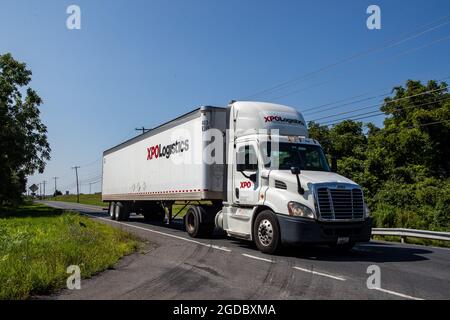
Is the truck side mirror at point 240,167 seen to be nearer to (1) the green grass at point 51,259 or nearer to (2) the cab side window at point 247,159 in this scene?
(2) the cab side window at point 247,159

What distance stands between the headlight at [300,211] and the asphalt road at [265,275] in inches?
38.2

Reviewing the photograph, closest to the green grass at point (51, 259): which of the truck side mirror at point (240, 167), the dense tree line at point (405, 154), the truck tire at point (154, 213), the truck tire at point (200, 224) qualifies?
the truck tire at point (200, 224)

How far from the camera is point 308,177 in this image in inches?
403

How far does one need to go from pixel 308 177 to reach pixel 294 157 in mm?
1084

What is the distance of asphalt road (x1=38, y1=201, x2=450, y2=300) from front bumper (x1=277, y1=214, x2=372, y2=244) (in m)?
0.45

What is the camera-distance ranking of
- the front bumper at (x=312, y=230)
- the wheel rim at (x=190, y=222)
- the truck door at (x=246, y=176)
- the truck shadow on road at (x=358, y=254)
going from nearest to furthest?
the front bumper at (x=312, y=230) → the truck shadow on road at (x=358, y=254) → the truck door at (x=246, y=176) → the wheel rim at (x=190, y=222)

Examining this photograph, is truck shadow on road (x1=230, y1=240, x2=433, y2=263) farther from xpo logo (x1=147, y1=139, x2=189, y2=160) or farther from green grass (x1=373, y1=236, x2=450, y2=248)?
xpo logo (x1=147, y1=139, x2=189, y2=160)

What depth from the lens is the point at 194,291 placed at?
260 inches

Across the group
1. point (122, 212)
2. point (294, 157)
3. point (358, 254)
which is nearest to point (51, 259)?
point (294, 157)

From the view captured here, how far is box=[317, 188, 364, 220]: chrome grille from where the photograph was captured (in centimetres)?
980

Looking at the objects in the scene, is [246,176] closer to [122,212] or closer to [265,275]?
[265,275]

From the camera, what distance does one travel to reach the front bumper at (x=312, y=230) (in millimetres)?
9562
